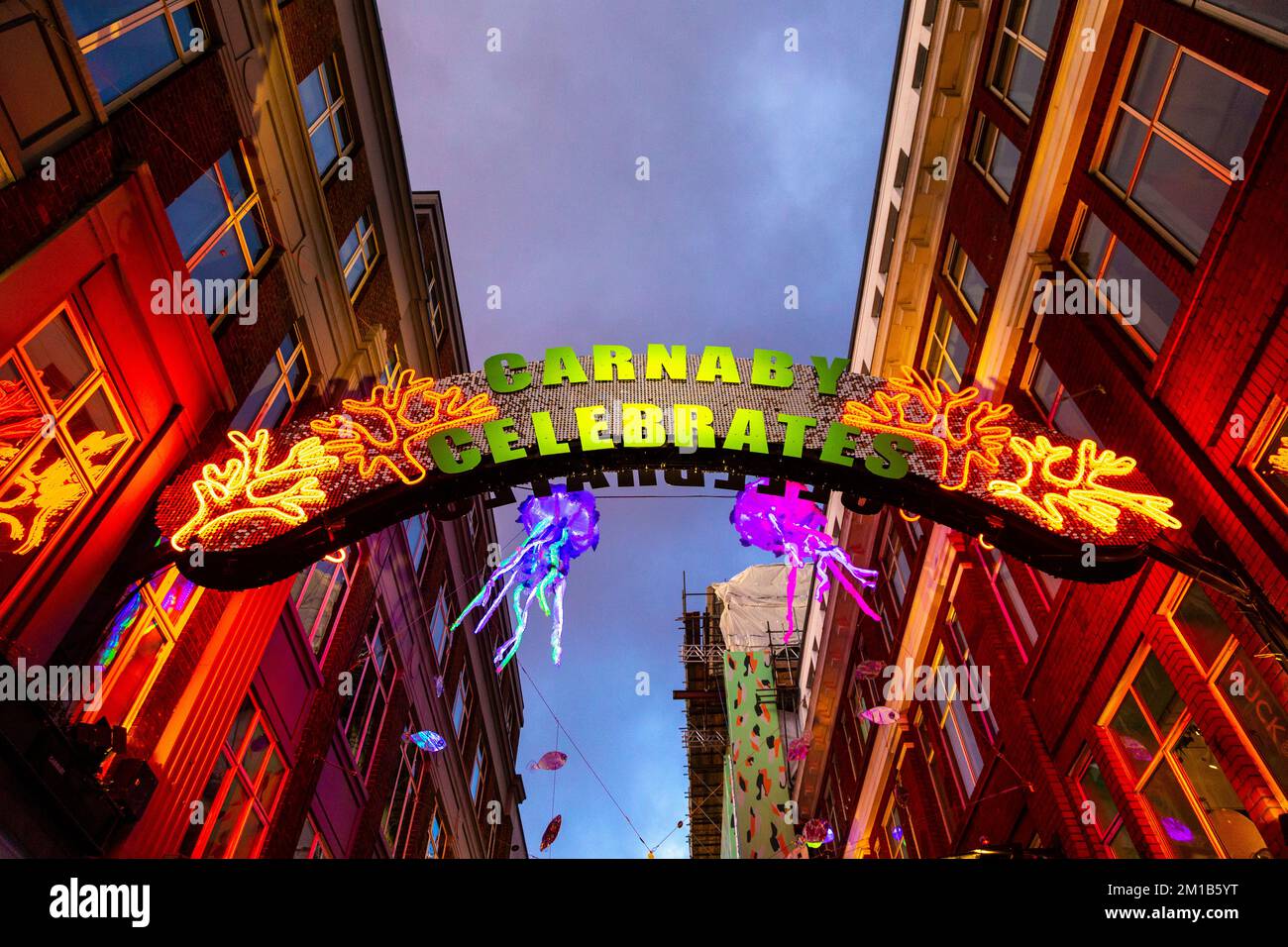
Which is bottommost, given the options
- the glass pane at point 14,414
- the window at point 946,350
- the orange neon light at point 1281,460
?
the orange neon light at point 1281,460

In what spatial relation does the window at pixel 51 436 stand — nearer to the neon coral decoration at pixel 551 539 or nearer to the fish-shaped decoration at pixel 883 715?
the neon coral decoration at pixel 551 539

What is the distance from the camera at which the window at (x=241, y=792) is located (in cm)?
1156

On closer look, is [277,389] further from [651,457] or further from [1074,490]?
[1074,490]

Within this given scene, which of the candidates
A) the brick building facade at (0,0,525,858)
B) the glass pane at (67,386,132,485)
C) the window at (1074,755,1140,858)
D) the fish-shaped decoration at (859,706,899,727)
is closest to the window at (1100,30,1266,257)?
the window at (1074,755,1140,858)

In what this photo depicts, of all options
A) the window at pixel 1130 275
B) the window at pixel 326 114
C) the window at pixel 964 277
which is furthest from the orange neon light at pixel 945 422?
the window at pixel 326 114

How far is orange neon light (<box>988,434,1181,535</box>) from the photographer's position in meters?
9.29

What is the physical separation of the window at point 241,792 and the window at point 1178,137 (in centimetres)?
1506

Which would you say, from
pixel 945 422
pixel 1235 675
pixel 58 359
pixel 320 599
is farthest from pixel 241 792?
pixel 1235 675

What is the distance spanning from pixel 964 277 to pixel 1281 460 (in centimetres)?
1018

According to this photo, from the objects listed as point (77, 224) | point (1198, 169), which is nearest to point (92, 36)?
point (77, 224)

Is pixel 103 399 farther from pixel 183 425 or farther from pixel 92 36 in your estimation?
pixel 92 36

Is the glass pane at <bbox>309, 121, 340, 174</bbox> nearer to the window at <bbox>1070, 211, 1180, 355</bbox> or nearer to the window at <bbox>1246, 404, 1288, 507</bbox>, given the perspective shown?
the window at <bbox>1070, 211, 1180, 355</bbox>

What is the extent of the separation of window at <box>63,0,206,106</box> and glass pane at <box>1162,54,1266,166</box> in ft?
42.9

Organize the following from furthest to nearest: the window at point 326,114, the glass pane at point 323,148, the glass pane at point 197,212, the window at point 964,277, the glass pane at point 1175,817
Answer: the window at point 964,277 → the glass pane at point 323,148 → the window at point 326,114 → the glass pane at point 197,212 → the glass pane at point 1175,817
